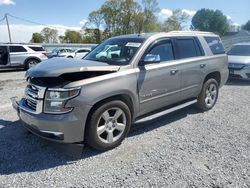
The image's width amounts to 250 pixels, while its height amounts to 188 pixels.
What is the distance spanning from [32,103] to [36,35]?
271ft

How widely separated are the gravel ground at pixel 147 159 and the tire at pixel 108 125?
170mm

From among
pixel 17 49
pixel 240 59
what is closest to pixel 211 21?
pixel 17 49

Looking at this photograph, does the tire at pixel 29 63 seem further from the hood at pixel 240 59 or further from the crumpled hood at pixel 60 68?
the crumpled hood at pixel 60 68

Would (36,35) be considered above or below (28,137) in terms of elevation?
above

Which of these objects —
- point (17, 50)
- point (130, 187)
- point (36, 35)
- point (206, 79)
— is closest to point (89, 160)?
point (130, 187)

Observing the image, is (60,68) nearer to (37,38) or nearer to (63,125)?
(63,125)

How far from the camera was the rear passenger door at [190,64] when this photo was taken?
5.14 meters

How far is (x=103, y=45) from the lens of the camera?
17.3ft

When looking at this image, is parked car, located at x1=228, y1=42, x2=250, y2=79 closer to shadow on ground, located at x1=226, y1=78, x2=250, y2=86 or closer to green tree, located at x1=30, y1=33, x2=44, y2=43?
shadow on ground, located at x1=226, y1=78, x2=250, y2=86

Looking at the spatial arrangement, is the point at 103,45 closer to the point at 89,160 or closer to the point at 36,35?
the point at 89,160

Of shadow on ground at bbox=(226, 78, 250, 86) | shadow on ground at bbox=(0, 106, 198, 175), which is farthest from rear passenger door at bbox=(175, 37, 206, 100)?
shadow on ground at bbox=(226, 78, 250, 86)

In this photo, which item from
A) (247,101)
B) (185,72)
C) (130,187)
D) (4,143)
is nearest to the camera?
(130,187)

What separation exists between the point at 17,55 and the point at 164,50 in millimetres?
12189

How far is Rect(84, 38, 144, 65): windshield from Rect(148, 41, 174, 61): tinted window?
0.97 feet
